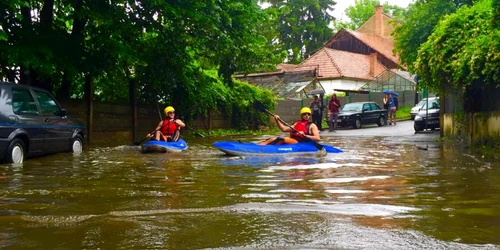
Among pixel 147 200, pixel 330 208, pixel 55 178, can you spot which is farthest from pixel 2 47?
pixel 330 208

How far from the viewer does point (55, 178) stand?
8.41 m

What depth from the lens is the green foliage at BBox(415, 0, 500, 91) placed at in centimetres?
1288

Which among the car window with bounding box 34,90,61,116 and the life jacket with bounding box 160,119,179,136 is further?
the life jacket with bounding box 160,119,179,136

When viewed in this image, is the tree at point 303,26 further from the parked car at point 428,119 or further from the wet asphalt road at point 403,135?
the parked car at point 428,119

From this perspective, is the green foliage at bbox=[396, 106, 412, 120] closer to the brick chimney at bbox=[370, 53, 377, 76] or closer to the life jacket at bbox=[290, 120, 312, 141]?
Result: the brick chimney at bbox=[370, 53, 377, 76]

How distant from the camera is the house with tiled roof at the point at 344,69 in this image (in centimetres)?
4398

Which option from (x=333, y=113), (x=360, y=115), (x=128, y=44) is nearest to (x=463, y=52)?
(x=128, y=44)

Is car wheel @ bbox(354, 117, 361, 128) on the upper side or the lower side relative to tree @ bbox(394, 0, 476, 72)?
lower

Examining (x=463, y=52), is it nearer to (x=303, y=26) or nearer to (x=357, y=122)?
(x=357, y=122)

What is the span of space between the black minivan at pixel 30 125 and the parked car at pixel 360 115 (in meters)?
22.3

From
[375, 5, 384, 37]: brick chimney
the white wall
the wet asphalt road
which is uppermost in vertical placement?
[375, 5, 384, 37]: brick chimney

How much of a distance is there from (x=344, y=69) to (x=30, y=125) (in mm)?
41990

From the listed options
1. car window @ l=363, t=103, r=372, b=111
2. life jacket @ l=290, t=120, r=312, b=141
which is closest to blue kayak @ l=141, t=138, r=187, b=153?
life jacket @ l=290, t=120, r=312, b=141

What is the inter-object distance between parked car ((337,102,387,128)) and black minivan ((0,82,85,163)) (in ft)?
73.0
